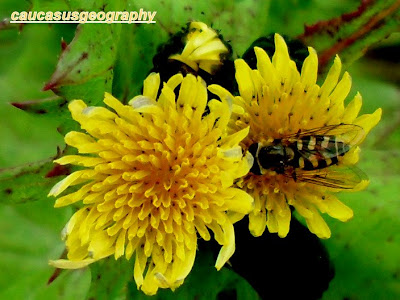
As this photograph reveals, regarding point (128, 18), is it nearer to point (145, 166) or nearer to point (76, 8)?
point (76, 8)

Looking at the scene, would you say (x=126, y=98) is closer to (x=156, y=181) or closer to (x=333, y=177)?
(x=156, y=181)

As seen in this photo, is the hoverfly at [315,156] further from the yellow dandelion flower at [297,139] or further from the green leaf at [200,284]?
the green leaf at [200,284]

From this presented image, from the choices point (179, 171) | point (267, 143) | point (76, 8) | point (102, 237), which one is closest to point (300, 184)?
point (267, 143)

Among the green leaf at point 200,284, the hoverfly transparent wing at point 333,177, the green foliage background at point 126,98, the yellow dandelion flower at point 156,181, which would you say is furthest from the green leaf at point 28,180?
the hoverfly transparent wing at point 333,177

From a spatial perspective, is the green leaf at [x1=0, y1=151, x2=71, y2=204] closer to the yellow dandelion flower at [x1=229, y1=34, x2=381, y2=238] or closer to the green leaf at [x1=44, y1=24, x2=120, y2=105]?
the green leaf at [x1=44, y1=24, x2=120, y2=105]

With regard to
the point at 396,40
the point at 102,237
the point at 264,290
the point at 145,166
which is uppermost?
the point at 396,40
